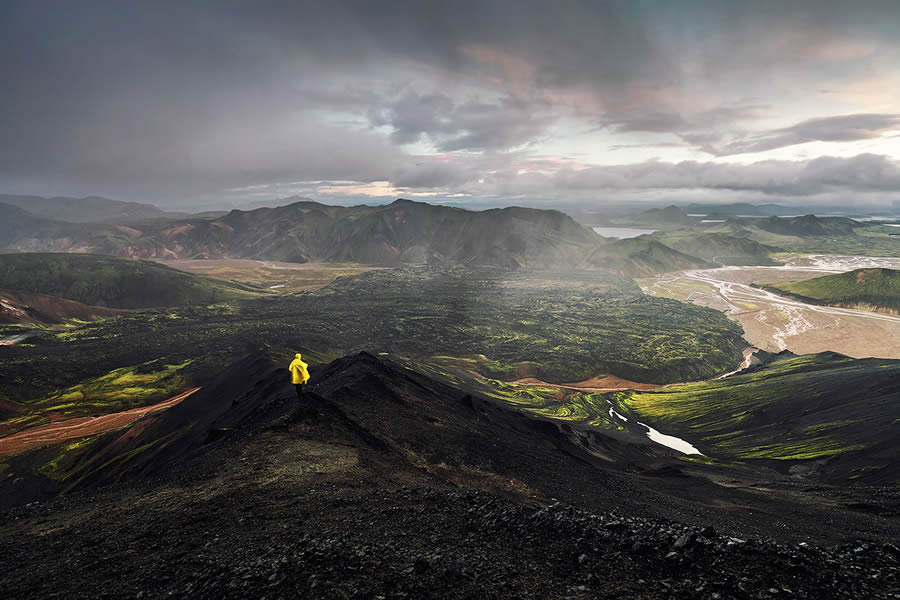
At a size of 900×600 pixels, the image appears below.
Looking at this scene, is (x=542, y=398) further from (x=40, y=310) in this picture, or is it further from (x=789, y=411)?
(x=40, y=310)

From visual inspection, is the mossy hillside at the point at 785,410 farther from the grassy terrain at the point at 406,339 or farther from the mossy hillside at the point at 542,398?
the grassy terrain at the point at 406,339

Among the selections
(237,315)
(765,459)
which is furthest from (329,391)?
(237,315)

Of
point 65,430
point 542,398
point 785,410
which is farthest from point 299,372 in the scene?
point 785,410

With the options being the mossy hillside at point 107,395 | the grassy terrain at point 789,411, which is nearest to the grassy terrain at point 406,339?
the mossy hillside at point 107,395

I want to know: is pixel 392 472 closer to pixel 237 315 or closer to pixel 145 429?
pixel 145 429

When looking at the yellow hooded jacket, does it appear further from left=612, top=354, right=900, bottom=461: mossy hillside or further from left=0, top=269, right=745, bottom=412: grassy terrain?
left=0, top=269, right=745, bottom=412: grassy terrain
